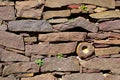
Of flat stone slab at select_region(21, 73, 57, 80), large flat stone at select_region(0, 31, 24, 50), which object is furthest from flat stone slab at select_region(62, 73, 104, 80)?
large flat stone at select_region(0, 31, 24, 50)

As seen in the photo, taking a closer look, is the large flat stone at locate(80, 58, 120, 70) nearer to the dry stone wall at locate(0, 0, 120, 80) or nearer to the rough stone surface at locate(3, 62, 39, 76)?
the dry stone wall at locate(0, 0, 120, 80)

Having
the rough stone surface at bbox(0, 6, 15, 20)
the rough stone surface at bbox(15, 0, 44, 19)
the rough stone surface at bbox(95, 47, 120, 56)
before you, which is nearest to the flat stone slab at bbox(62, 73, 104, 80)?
the rough stone surface at bbox(95, 47, 120, 56)

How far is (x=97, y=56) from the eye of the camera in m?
3.78

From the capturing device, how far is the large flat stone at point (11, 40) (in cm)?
370

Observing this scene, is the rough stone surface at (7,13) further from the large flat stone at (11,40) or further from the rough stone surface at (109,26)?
the rough stone surface at (109,26)

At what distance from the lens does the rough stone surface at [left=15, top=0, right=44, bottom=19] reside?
3711 millimetres

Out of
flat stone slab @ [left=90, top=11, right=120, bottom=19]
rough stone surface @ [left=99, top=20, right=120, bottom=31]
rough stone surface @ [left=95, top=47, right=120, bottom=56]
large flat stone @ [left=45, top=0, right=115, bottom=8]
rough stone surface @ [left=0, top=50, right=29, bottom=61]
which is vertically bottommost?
rough stone surface @ [left=0, top=50, right=29, bottom=61]

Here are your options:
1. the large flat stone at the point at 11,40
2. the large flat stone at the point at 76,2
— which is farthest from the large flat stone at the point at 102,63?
the large flat stone at the point at 11,40

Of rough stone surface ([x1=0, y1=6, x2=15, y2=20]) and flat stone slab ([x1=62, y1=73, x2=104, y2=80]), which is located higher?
rough stone surface ([x1=0, y1=6, x2=15, y2=20])

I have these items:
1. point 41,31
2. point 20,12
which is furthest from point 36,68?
A: point 20,12

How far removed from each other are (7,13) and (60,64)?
83 cm

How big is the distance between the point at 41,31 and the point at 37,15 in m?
0.19

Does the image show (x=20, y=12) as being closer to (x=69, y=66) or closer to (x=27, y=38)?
(x=27, y=38)

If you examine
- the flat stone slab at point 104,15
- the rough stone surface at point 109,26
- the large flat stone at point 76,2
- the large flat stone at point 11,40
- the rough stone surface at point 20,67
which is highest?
the large flat stone at point 76,2
